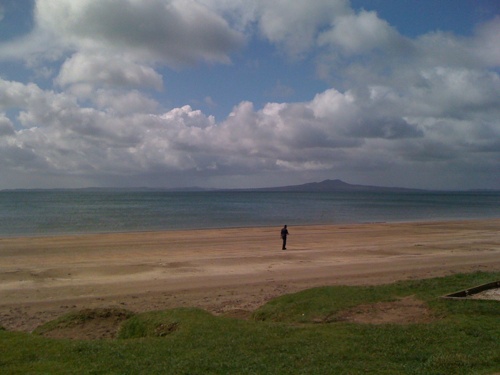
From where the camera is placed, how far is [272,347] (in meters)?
8.70

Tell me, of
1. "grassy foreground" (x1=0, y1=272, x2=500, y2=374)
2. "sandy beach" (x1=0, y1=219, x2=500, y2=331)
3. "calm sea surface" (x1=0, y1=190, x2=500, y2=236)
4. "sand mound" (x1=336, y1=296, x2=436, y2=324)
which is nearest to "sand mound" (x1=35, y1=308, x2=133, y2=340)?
"grassy foreground" (x1=0, y1=272, x2=500, y2=374)

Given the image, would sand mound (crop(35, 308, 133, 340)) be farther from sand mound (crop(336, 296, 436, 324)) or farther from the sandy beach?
sand mound (crop(336, 296, 436, 324))

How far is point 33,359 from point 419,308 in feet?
31.6

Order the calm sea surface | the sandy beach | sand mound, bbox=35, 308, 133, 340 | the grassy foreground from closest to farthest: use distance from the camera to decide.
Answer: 1. the grassy foreground
2. sand mound, bbox=35, 308, 133, 340
3. the sandy beach
4. the calm sea surface

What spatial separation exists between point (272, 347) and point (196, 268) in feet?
49.8

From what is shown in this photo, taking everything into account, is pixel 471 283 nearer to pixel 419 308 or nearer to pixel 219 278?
pixel 419 308

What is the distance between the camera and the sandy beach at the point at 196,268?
656 inches

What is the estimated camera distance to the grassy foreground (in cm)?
750

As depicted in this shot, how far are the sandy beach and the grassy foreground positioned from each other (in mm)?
4762

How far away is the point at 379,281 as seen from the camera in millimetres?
19484

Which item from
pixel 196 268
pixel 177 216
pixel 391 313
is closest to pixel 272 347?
pixel 391 313

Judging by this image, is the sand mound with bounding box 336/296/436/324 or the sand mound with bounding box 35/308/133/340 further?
the sand mound with bounding box 336/296/436/324

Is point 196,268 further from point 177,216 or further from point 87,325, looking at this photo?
point 177,216

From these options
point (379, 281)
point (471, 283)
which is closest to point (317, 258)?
point (379, 281)
